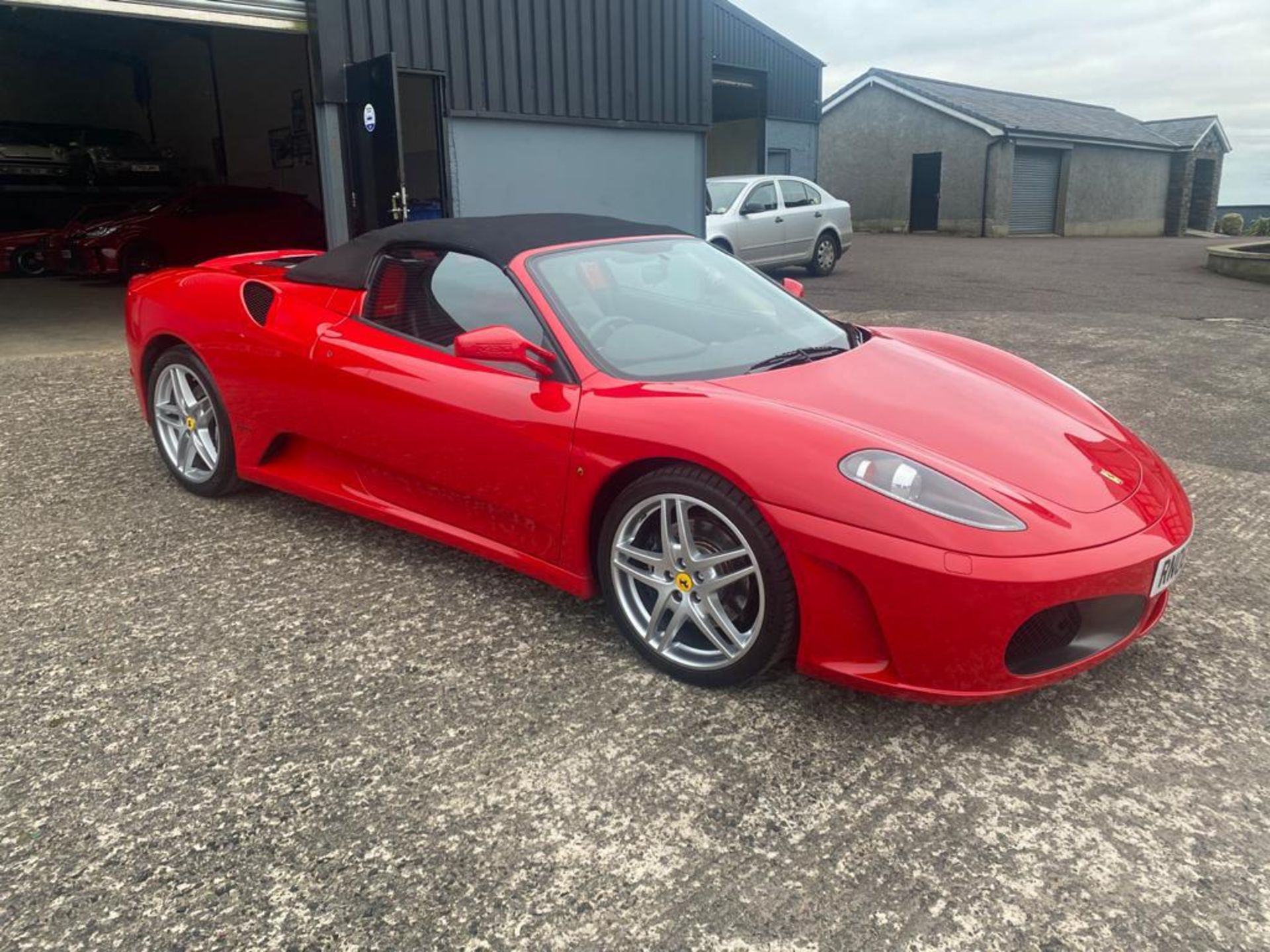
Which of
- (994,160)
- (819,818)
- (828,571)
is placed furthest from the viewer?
(994,160)

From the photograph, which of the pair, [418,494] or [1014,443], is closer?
[1014,443]

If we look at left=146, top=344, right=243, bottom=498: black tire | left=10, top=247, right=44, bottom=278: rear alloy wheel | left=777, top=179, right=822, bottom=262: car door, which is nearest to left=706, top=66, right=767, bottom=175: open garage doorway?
left=777, top=179, right=822, bottom=262: car door

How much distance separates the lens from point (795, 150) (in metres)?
23.4

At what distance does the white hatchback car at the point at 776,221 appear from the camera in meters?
12.7

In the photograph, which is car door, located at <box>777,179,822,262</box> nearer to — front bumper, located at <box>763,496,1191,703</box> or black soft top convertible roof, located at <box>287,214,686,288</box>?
black soft top convertible roof, located at <box>287,214,686,288</box>

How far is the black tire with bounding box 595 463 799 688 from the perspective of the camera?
7.71 ft

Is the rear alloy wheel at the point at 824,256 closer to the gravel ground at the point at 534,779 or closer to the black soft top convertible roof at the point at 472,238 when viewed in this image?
the black soft top convertible roof at the point at 472,238

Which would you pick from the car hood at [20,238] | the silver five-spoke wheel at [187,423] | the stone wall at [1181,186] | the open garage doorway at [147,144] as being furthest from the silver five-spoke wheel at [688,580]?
the stone wall at [1181,186]

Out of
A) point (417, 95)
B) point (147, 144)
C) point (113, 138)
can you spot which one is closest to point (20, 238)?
point (113, 138)

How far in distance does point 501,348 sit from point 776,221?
11195 millimetres

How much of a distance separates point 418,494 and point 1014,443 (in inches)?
72.6

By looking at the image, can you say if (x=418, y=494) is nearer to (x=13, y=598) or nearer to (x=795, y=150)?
(x=13, y=598)

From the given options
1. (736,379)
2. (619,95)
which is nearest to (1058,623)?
(736,379)

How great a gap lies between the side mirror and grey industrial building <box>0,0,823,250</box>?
6.18 m
